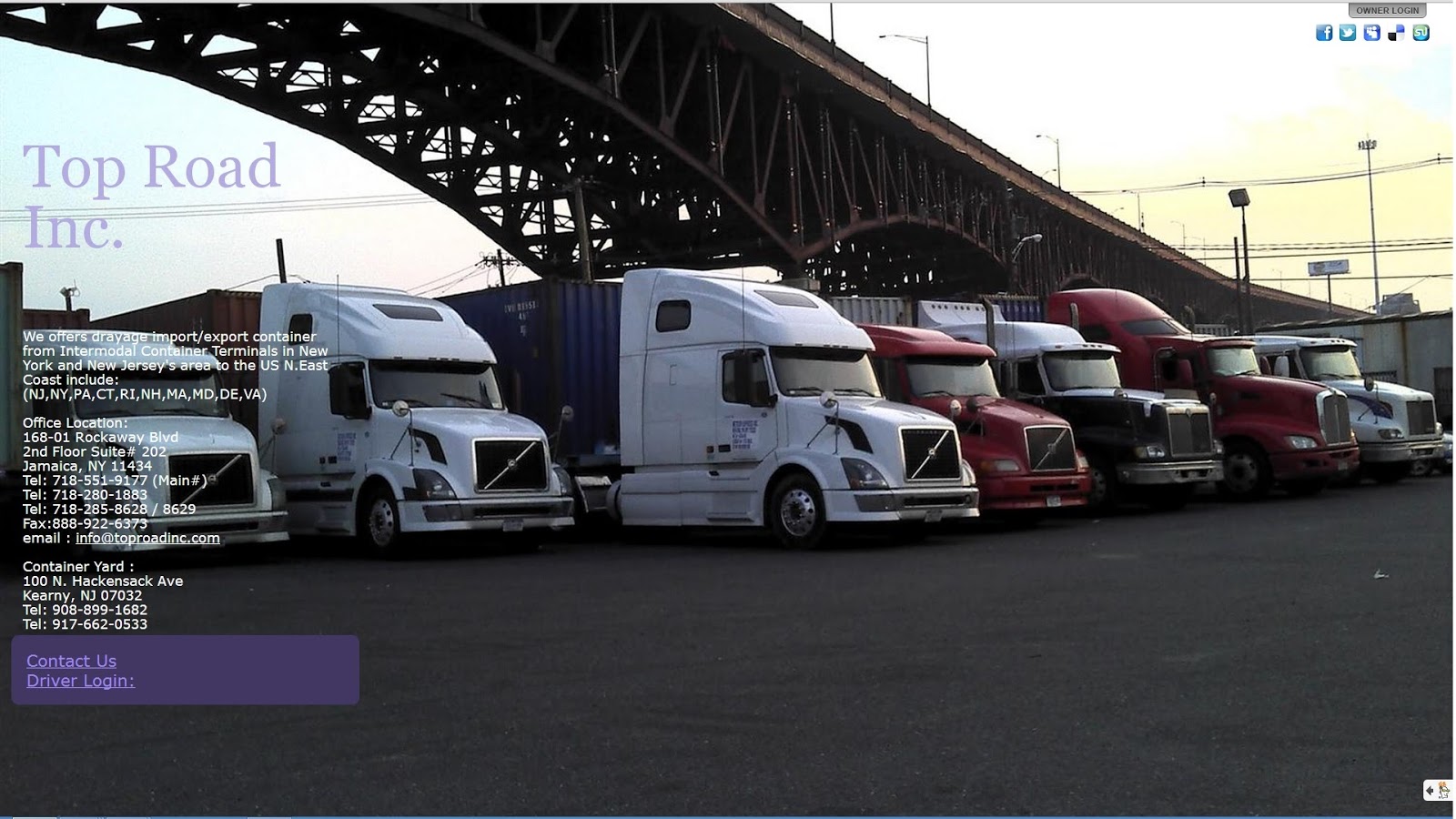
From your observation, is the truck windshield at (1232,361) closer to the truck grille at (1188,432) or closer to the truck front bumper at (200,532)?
the truck grille at (1188,432)

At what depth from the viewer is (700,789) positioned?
17.0ft

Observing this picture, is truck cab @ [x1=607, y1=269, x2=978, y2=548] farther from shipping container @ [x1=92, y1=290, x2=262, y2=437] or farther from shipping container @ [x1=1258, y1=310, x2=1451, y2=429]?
shipping container @ [x1=1258, y1=310, x2=1451, y2=429]

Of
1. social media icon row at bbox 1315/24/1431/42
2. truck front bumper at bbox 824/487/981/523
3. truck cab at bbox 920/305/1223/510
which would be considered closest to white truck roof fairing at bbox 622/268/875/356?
truck front bumper at bbox 824/487/981/523

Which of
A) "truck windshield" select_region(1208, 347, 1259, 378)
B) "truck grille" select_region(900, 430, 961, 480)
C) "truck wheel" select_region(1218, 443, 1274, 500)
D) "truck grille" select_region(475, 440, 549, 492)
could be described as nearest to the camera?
"truck grille" select_region(475, 440, 549, 492)

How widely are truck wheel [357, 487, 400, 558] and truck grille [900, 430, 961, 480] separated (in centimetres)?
573

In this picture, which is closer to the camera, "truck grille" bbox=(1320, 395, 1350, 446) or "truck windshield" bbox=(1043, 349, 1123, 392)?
"truck windshield" bbox=(1043, 349, 1123, 392)

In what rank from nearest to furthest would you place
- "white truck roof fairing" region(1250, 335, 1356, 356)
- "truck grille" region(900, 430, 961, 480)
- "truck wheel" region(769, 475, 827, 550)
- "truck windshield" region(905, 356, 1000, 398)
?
"truck wheel" region(769, 475, 827, 550) < "truck grille" region(900, 430, 961, 480) < "truck windshield" region(905, 356, 1000, 398) < "white truck roof fairing" region(1250, 335, 1356, 356)

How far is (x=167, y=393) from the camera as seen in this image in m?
14.1

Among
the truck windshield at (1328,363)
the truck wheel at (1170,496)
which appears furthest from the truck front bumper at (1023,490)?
the truck windshield at (1328,363)

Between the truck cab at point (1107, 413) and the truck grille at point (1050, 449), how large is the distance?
77.8 inches

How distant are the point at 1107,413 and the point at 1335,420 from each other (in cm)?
416

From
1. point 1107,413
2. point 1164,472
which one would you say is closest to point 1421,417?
point 1164,472

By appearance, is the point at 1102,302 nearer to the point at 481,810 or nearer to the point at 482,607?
the point at 482,607

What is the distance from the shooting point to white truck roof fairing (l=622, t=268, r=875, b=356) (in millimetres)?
17141
